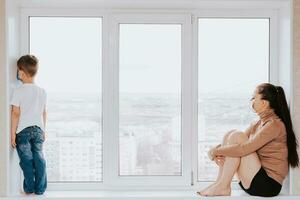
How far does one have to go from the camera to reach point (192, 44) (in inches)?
130

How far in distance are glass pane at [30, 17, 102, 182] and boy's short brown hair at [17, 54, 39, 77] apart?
0.58ft

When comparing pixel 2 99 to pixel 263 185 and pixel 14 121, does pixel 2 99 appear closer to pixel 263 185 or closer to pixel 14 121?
pixel 14 121

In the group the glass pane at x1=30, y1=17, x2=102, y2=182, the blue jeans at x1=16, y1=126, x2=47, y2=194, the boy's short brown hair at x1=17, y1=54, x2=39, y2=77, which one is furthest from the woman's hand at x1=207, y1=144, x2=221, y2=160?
the boy's short brown hair at x1=17, y1=54, x2=39, y2=77

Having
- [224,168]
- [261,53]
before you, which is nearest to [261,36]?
[261,53]

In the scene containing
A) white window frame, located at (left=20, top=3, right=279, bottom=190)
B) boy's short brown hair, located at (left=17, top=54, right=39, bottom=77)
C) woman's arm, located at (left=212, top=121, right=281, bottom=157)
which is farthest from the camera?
white window frame, located at (left=20, top=3, right=279, bottom=190)

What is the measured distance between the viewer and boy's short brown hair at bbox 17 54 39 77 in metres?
3.09

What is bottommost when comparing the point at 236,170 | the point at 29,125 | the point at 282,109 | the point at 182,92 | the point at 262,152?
the point at 236,170

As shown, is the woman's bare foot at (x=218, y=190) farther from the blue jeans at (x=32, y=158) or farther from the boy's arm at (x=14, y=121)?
the boy's arm at (x=14, y=121)

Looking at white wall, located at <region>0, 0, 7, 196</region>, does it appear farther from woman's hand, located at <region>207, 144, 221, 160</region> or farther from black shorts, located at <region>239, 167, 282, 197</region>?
black shorts, located at <region>239, 167, 282, 197</region>

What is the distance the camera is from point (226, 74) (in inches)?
131

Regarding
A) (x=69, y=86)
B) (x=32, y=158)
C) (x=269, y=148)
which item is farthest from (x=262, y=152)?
(x=32, y=158)

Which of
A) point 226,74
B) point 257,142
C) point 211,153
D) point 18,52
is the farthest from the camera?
point 226,74

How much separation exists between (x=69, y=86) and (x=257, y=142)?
1233 mm

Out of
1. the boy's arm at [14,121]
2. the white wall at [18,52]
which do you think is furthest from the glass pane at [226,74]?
the boy's arm at [14,121]
